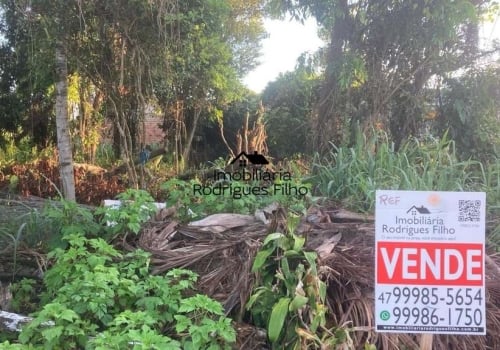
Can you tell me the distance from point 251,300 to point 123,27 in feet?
15.0

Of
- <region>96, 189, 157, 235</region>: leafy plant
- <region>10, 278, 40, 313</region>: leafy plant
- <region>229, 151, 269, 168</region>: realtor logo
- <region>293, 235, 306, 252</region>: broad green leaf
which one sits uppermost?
<region>229, 151, 269, 168</region>: realtor logo

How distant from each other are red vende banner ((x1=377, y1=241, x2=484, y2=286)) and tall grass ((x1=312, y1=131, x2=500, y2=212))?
59.7 inches

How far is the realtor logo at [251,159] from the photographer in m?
9.12

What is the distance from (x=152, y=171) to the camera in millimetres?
9930

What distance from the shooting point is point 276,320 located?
257 cm

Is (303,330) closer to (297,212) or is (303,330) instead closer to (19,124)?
(297,212)

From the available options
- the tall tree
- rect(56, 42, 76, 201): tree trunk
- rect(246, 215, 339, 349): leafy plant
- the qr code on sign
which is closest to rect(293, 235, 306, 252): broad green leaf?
rect(246, 215, 339, 349): leafy plant

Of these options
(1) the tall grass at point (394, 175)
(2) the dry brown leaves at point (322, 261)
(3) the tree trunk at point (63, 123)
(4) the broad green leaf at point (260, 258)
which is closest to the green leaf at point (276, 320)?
(2) the dry brown leaves at point (322, 261)

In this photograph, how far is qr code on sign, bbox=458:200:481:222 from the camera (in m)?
2.50

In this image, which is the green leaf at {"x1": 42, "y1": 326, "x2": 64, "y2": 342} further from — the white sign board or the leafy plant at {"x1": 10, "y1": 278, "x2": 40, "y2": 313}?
the white sign board

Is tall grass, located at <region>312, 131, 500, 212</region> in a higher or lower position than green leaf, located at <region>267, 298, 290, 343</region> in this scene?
higher

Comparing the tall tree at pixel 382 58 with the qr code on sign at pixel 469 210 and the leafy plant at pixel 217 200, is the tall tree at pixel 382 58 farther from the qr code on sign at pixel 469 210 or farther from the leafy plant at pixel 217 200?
the qr code on sign at pixel 469 210

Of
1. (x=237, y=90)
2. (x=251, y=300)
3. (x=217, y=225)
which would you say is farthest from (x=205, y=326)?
(x=237, y=90)

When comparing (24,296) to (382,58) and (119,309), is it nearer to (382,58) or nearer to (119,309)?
(119,309)
